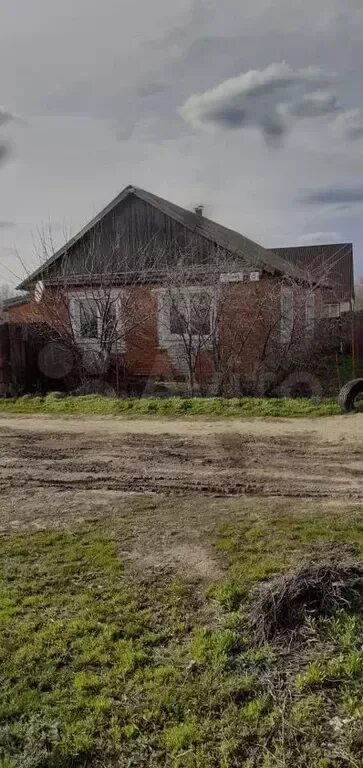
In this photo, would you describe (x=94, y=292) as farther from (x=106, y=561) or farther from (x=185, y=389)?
(x=106, y=561)

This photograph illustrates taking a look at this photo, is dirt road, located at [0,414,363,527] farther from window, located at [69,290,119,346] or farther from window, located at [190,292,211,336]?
window, located at [69,290,119,346]

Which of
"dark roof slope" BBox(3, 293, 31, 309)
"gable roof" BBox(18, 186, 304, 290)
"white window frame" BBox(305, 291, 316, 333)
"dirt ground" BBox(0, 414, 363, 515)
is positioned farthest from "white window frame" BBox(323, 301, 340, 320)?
"dark roof slope" BBox(3, 293, 31, 309)

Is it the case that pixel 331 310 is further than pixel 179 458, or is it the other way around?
pixel 331 310

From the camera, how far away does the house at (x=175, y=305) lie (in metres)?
12.7

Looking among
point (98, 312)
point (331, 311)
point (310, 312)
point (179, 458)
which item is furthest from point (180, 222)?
point (179, 458)

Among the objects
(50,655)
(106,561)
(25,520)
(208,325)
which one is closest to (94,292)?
(208,325)

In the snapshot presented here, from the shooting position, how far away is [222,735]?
2.65m

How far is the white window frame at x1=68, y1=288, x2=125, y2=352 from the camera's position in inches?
543

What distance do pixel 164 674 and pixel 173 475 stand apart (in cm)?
367

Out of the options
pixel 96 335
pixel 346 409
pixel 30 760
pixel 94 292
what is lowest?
pixel 30 760

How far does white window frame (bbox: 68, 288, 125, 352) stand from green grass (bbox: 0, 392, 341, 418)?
7.81 feet

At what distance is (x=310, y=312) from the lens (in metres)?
13.3

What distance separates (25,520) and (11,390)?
339 inches

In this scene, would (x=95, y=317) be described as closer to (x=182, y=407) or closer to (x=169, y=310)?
(x=169, y=310)
